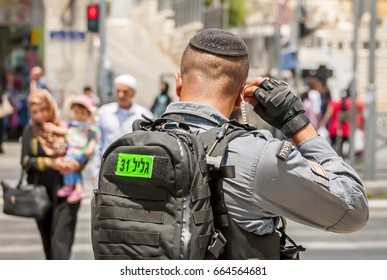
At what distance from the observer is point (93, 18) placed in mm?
20469

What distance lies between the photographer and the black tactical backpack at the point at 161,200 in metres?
3.03

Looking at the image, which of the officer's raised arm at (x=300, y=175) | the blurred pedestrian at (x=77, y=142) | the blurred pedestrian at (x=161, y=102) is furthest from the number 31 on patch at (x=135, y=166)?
→ the blurred pedestrian at (x=161, y=102)

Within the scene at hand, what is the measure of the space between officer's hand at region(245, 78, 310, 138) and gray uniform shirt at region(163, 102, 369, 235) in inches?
3.7

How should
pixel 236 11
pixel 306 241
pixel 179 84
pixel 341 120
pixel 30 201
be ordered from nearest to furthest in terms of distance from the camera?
pixel 179 84, pixel 30 201, pixel 306 241, pixel 341 120, pixel 236 11

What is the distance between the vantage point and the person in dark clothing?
28.2 feet

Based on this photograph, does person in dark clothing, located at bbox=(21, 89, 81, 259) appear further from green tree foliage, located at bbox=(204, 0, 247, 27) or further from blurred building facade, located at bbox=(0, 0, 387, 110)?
green tree foliage, located at bbox=(204, 0, 247, 27)

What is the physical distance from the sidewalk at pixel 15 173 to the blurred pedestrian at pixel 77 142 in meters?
7.57

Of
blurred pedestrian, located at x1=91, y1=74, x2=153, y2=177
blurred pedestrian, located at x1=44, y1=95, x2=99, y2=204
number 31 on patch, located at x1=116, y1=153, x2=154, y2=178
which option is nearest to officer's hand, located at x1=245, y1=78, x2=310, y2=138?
number 31 on patch, located at x1=116, y1=153, x2=154, y2=178

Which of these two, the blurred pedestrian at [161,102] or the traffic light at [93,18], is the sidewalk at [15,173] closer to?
the traffic light at [93,18]

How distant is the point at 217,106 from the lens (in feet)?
10.9

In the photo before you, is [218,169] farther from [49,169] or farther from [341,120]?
[341,120]

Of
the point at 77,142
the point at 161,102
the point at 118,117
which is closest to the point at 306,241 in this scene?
the point at 118,117

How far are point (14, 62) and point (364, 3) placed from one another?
13166mm

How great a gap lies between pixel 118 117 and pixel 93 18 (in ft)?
35.6
